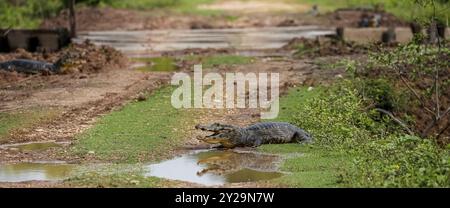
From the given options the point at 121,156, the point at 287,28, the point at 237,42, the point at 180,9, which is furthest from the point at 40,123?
the point at 180,9

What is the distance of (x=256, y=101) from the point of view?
17.2 m

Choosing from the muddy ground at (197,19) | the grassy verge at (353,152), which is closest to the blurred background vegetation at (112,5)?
the muddy ground at (197,19)

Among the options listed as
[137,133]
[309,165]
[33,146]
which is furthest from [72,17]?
[309,165]

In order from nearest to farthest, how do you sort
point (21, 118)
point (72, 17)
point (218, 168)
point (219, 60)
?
point (218, 168)
point (21, 118)
point (219, 60)
point (72, 17)

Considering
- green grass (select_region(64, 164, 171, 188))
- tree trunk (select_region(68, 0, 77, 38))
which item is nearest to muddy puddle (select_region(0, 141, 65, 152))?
green grass (select_region(64, 164, 171, 188))

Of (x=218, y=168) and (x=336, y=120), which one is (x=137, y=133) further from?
(x=336, y=120)


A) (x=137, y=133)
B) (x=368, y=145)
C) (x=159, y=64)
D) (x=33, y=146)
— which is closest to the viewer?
(x=368, y=145)

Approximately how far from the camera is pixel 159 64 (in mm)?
25109

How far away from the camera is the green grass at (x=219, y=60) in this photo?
24.1 m

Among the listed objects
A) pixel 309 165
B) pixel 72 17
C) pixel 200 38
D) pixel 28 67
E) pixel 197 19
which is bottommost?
pixel 197 19

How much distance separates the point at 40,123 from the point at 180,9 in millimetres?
31888

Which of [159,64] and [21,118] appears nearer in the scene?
[21,118]

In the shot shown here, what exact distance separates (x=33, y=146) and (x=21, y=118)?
84.0 inches
